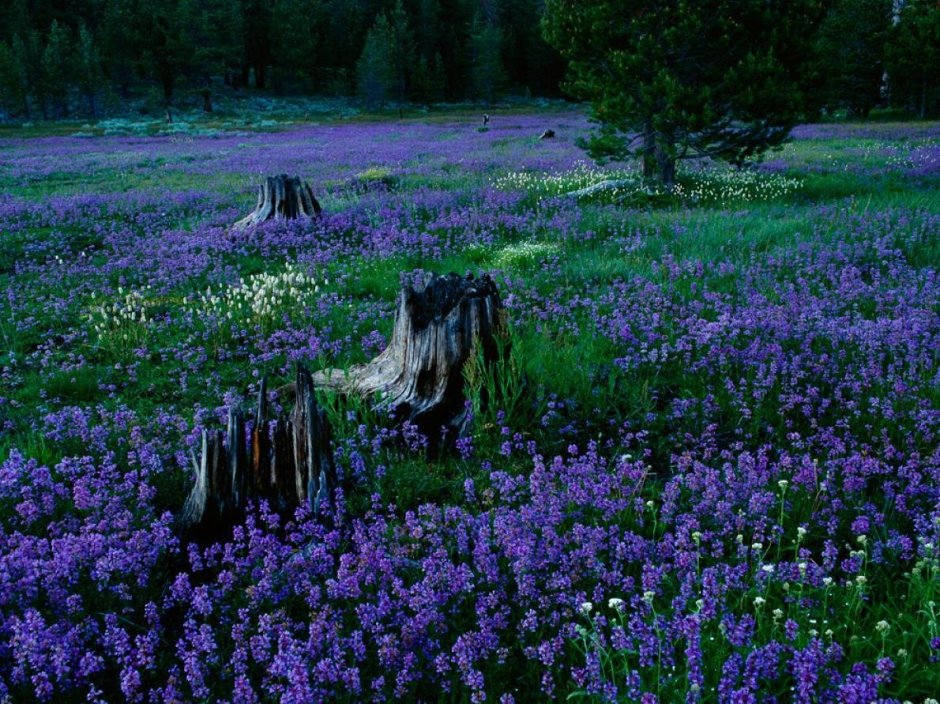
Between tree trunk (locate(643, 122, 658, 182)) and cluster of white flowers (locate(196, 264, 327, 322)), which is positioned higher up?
tree trunk (locate(643, 122, 658, 182))

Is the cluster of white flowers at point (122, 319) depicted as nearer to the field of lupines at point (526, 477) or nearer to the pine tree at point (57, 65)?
the field of lupines at point (526, 477)

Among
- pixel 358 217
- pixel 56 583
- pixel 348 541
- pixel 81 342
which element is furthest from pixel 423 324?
pixel 358 217

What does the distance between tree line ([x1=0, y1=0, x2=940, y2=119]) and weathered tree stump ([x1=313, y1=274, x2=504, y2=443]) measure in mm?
51764

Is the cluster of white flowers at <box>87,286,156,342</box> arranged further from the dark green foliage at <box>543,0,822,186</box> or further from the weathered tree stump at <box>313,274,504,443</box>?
the dark green foliage at <box>543,0,822,186</box>

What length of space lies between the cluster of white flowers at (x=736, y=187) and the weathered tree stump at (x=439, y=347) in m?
10.8

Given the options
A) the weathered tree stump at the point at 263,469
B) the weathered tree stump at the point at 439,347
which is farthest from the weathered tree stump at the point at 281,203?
the weathered tree stump at the point at 263,469

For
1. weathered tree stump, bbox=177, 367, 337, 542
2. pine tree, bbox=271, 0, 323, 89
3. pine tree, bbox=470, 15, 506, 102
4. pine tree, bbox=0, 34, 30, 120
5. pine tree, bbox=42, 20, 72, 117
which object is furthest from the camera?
pine tree, bbox=271, 0, 323, 89

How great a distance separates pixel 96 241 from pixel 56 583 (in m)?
12.4

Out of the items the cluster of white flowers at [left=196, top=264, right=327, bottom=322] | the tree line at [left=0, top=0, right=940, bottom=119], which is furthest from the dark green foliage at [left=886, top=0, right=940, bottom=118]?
the cluster of white flowers at [left=196, top=264, right=327, bottom=322]

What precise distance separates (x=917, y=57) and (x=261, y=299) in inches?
2047

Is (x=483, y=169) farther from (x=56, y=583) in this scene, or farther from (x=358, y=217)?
(x=56, y=583)

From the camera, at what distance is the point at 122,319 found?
856cm

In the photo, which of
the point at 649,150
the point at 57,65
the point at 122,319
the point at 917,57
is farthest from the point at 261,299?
the point at 57,65

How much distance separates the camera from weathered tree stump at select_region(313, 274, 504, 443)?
5.48m
